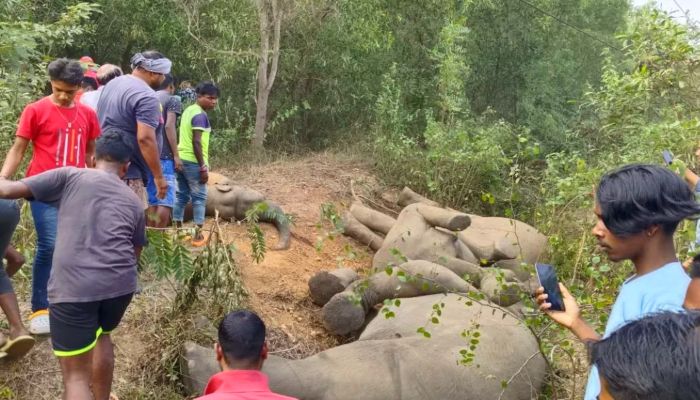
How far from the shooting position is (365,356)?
4.66 metres

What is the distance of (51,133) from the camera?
4230mm

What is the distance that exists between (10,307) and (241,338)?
202 cm

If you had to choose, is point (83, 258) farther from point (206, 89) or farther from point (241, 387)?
point (206, 89)

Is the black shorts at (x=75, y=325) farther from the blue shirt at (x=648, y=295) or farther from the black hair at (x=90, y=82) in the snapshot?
the black hair at (x=90, y=82)

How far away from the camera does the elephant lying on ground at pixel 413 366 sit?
4367 millimetres

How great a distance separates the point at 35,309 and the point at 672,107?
548cm

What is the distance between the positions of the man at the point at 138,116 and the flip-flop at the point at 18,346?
127 cm

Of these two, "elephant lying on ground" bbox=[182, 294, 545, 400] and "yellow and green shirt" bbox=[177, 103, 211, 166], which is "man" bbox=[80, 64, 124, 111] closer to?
"yellow and green shirt" bbox=[177, 103, 211, 166]

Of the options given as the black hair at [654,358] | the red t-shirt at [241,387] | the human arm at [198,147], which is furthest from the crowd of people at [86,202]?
the black hair at [654,358]

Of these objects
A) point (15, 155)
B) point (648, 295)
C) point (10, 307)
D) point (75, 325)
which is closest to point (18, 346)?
point (10, 307)

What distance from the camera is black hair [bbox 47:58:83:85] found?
4.10 meters

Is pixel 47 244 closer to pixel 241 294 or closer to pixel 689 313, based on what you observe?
pixel 241 294

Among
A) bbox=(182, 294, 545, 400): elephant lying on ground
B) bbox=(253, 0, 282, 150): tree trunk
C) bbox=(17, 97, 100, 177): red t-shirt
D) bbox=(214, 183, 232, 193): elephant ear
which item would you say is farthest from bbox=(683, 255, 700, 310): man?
bbox=(253, 0, 282, 150): tree trunk

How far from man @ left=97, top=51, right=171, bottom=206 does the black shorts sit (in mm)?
1659
